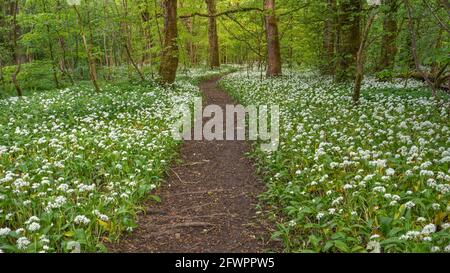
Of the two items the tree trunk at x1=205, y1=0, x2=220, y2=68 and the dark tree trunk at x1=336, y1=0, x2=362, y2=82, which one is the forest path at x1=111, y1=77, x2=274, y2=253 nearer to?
the dark tree trunk at x1=336, y1=0, x2=362, y2=82

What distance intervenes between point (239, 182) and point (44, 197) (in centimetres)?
376

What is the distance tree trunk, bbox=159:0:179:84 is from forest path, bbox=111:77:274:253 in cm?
1041

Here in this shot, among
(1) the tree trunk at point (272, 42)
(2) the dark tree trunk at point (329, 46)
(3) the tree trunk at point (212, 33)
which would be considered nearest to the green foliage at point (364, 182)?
(2) the dark tree trunk at point (329, 46)

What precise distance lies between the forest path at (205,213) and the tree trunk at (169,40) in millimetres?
10411

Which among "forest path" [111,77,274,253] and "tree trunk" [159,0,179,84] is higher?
"tree trunk" [159,0,179,84]

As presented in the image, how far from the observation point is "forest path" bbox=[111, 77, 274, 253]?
17.2ft

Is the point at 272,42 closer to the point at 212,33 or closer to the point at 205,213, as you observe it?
the point at 212,33

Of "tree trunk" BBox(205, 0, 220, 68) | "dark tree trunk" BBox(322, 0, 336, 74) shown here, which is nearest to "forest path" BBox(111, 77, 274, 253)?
"dark tree trunk" BBox(322, 0, 336, 74)

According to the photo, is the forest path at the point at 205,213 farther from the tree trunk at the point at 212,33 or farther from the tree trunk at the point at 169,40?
the tree trunk at the point at 212,33

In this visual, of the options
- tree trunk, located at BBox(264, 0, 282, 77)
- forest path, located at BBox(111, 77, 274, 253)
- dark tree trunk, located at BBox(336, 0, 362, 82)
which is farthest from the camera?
Result: tree trunk, located at BBox(264, 0, 282, 77)

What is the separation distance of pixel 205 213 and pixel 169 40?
13.8 m

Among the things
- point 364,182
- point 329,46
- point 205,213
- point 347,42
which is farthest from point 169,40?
point 364,182

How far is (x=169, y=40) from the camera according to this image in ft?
60.3
